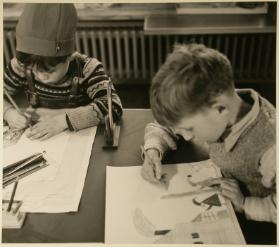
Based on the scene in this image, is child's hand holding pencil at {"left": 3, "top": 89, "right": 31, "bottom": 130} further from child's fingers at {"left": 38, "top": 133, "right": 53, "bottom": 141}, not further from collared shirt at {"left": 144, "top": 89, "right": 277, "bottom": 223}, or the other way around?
collared shirt at {"left": 144, "top": 89, "right": 277, "bottom": 223}

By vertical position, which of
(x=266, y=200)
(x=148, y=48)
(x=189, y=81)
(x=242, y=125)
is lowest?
(x=148, y=48)

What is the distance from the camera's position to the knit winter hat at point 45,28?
937 mm

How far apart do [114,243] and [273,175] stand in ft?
1.18

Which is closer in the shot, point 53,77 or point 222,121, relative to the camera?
point 222,121

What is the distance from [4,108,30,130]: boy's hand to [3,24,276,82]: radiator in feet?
3.70

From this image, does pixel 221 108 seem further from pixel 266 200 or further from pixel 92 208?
pixel 92 208

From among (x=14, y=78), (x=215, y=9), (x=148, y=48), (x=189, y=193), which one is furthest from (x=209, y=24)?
(x=189, y=193)

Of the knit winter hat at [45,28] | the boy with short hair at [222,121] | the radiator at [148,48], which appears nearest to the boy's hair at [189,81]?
the boy with short hair at [222,121]

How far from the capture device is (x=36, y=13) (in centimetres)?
94

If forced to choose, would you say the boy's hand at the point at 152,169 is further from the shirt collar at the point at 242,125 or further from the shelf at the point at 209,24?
the shelf at the point at 209,24

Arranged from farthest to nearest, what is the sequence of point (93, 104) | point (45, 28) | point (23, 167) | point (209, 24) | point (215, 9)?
point (215, 9)
point (209, 24)
point (93, 104)
point (45, 28)
point (23, 167)

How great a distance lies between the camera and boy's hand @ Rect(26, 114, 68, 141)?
0.96 m

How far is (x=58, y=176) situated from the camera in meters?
0.83

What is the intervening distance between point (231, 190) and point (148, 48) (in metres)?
1.53
